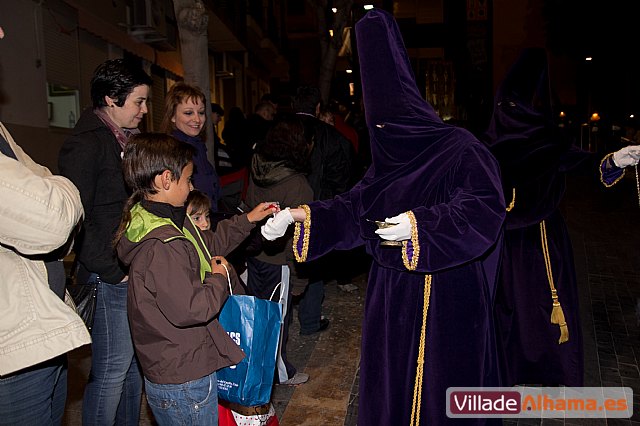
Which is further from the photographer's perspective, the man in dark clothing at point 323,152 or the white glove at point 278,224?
the man in dark clothing at point 323,152

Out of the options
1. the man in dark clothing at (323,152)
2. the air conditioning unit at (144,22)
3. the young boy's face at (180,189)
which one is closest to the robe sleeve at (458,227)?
the young boy's face at (180,189)

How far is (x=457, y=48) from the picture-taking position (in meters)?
→ 19.7

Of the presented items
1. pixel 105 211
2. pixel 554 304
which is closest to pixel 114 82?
pixel 105 211

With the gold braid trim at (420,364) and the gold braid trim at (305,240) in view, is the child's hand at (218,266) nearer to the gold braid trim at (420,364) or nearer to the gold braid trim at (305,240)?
the gold braid trim at (305,240)

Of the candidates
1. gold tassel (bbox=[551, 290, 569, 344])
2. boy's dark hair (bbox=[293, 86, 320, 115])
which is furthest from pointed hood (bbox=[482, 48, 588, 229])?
boy's dark hair (bbox=[293, 86, 320, 115])

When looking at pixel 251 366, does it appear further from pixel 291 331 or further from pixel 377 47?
pixel 291 331

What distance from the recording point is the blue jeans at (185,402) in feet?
7.73

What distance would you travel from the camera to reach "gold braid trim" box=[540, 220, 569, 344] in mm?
3729

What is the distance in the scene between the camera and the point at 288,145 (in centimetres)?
408

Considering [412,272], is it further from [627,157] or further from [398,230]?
[627,157]

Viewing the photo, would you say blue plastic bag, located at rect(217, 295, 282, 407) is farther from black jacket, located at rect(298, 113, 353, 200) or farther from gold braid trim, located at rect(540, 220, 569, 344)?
black jacket, located at rect(298, 113, 353, 200)

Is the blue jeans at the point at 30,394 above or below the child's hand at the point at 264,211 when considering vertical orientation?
below

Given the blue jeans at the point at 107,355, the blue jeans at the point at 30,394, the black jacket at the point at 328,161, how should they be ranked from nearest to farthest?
the blue jeans at the point at 30,394 < the blue jeans at the point at 107,355 < the black jacket at the point at 328,161

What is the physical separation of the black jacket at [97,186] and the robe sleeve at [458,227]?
1.41m
